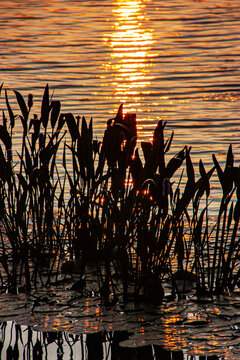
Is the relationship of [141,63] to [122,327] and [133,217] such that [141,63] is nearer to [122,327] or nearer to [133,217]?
[133,217]

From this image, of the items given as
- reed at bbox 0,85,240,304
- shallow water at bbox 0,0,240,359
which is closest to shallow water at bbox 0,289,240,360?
shallow water at bbox 0,0,240,359

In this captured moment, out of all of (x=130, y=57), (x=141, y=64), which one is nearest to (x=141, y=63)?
(x=141, y=64)

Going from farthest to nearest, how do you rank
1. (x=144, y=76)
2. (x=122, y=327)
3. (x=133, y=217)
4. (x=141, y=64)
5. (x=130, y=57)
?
1. (x=130, y=57)
2. (x=141, y=64)
3. (x=144, y=76)
4. (x=133, y=217)
5. (x=122, y=327)

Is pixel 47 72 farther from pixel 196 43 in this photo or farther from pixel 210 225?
pixel 210 225

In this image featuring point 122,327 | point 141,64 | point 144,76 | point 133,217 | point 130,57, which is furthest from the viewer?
point 130,57

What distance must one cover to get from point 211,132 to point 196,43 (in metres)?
5.50

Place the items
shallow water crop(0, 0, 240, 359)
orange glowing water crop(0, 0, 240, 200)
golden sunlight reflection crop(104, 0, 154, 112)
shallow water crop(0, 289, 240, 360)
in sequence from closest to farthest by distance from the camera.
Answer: shallow water crop(0, 289, 240, 360) → shallow water crop(0, 0, 240, 359) → orange glowing water crop(0, 0, 240, 200) → golden sunlight reflection crop(104, 0, 154, 112)

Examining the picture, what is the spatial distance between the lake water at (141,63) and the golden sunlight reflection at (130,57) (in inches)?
0.6

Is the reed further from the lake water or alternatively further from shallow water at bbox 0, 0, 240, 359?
the lake water

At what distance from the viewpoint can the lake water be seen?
8492 millimetres

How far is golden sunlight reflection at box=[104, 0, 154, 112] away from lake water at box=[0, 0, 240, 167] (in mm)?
15

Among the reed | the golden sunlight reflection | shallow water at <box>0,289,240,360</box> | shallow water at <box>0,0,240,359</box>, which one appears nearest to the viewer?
shallow water at <box>0,289,240,360</box>

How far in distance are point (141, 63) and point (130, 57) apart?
493mm

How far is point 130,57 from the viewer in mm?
11938
